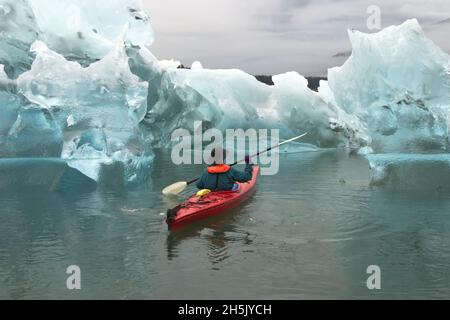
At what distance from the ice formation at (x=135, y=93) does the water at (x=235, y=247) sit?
6.07 ft

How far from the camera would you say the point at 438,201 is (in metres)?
10.9

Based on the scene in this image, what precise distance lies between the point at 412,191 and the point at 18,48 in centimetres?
1403

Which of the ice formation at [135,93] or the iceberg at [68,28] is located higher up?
the iceberg at [68,28]

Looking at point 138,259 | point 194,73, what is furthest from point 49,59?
point 194,73

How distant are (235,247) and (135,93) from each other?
8.10 m

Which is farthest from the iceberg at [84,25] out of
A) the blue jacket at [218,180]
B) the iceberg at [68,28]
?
the blue jacket at [218,180]

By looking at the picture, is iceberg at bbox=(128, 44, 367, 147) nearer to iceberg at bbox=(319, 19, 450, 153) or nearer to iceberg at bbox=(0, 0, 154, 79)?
iceberg at bbox=(0, 0, 154, 79)

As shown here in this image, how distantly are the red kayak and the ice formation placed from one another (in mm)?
4169

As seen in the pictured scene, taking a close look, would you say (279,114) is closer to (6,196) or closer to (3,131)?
(3,131)

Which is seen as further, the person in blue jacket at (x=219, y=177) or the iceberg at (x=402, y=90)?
the iceberg at (x=402, y=90)

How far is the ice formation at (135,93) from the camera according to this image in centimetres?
1343

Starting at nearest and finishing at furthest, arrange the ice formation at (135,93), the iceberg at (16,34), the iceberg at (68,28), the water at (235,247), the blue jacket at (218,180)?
1. the water at (235,247)
2. the blue jacket at (218,180)
3. the ice formation at (135,93)
4. the iceberg at (16,34)
5. the iceberg at (68,28)

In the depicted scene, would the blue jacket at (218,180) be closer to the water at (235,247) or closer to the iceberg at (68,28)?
the water at (235,247)

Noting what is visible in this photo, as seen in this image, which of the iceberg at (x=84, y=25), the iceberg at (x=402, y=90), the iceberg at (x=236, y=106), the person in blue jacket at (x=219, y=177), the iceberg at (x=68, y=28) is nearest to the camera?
the person in blue jacket at (x=219, y=177)
